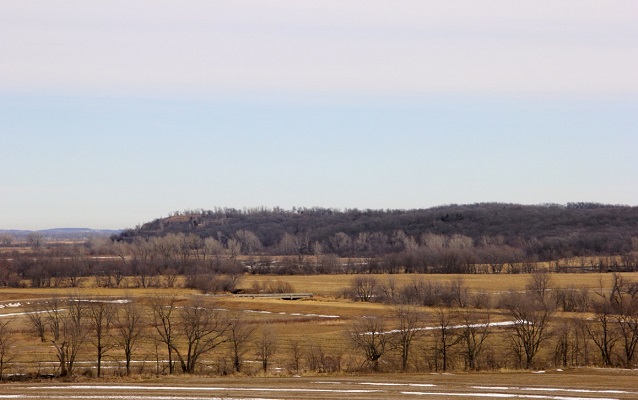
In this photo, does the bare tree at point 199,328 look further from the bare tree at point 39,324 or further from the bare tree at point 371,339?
the bare tree at point 39,324

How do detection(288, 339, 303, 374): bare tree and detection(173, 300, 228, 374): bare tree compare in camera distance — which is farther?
detection(173, 300, 228, 374): bare tree

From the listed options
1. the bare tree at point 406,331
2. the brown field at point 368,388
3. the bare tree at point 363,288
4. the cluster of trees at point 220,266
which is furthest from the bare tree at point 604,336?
the cluster of trees at point 220,266

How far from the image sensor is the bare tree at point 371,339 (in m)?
47.1

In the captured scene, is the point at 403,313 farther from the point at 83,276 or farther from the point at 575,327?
the point at 83,276

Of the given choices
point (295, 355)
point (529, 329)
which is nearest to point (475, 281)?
point (529, 329)

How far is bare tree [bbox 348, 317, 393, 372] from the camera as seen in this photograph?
47116 millimetres

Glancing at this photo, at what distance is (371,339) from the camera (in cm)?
5003

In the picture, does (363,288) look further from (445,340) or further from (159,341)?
(159,341)

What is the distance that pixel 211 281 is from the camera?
358 ft

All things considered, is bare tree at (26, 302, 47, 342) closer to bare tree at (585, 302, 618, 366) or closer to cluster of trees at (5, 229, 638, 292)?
cluster of trees at (5, 229, 638, 292)

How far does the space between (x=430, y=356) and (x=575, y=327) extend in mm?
12005

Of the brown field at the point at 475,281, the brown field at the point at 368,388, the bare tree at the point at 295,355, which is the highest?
the brown field at the point at 475,281

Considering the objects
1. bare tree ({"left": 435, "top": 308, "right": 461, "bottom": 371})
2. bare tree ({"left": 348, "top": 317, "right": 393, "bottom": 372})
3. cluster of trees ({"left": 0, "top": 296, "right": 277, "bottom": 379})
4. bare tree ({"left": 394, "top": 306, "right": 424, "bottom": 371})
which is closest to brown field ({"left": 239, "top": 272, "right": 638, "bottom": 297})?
bare tree ({"left": 394, "top": 306, "right": 424, "bottom": 371})

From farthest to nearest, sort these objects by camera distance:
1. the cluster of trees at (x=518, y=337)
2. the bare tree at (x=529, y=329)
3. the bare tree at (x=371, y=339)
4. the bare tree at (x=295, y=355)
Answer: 1. the bare tree at (x=529, y=329)
2. the cluster of trees at (x=518, y=337)
3. the bare tree at (x=371, y=339)
4. the bare tree at (x=295, y=355)
